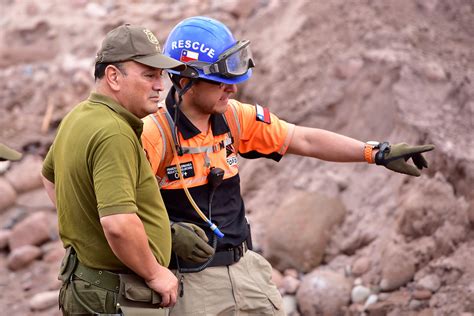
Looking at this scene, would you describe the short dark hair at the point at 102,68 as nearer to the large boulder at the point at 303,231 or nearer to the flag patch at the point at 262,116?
the flag patch at the point at 262,116

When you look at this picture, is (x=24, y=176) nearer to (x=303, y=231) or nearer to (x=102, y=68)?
(x=303, y=231)

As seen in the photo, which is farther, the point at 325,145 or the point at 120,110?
the point at 325,145

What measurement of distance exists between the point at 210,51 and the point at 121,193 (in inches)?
48.4

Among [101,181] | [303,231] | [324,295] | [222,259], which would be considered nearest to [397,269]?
[324,295]

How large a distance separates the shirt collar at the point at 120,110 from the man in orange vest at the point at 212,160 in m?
0.42

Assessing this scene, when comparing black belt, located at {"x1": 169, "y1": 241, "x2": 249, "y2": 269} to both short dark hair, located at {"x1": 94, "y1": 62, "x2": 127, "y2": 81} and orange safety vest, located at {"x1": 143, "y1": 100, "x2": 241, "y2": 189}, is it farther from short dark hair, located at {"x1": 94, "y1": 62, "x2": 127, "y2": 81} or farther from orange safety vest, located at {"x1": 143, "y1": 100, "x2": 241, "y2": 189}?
short dark hair, located at {"x1": 94, "y1": 62, "x2": 127, "y2": 81}

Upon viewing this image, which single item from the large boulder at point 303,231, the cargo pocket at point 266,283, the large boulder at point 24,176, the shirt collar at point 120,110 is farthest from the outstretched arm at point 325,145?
the large boulder at point 24,176

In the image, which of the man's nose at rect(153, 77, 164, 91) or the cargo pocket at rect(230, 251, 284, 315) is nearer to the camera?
the man's nose at rect(153, 77, 164, 91)

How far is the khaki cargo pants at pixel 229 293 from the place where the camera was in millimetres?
4156

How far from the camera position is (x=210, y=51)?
4.32 m

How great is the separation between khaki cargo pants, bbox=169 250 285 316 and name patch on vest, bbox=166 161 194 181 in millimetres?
513

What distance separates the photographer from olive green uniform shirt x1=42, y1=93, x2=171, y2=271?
11.2 ft

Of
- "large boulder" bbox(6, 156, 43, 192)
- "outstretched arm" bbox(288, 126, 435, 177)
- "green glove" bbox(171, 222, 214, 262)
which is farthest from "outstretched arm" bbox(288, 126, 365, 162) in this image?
"large boulder" bbox(6, 156, 43, 192)

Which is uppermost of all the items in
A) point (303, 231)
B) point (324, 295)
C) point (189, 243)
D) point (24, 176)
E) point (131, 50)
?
point (131, 50)
